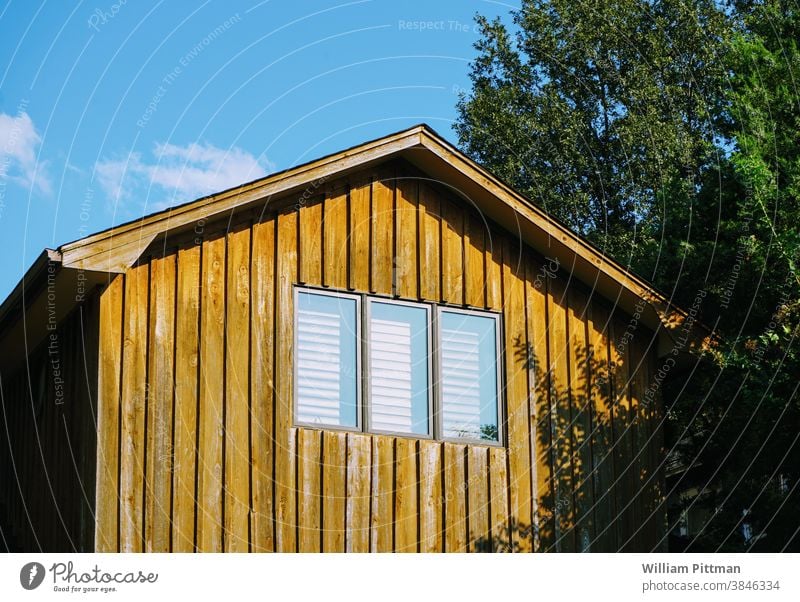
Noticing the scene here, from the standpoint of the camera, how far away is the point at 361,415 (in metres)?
14.2

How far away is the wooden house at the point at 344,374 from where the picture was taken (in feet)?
43.0

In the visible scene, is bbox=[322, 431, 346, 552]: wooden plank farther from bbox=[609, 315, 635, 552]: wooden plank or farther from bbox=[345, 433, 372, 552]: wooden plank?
bbox=[609, 315, 635, 552]: wooden plank

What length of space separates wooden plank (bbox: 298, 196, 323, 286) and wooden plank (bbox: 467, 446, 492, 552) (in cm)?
273

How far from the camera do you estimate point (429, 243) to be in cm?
1525

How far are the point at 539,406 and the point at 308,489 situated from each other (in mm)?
3261

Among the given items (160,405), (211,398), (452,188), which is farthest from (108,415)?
(452,188)

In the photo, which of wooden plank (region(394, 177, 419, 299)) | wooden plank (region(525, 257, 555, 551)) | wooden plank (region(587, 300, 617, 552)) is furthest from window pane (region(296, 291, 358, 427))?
wooden plank (region(587, 300, 617, 552))

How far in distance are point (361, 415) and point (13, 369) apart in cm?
498

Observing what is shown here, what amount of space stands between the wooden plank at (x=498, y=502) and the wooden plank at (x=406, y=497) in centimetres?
105

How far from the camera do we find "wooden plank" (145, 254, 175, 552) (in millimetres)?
12906

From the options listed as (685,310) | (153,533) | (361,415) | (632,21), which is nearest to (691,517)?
(632,21)

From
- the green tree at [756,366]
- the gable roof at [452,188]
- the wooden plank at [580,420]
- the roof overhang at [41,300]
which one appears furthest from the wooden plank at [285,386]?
the green tree at [756,366]
